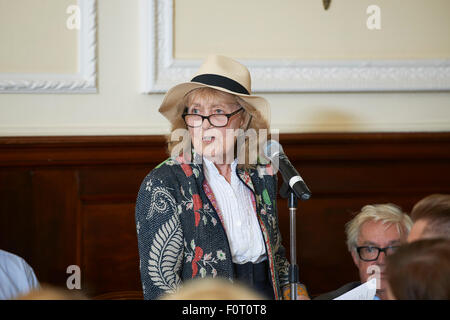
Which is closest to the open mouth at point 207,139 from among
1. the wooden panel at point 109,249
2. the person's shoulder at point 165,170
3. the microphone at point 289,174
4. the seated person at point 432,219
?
the person's shoulder at point 165,170

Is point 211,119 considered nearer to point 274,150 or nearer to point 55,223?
point 274,150

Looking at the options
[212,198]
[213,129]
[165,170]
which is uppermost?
[213,129]

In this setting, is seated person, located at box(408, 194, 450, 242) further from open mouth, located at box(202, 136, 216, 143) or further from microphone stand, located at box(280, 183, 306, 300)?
open mouth, located at box(202, 136, 216, 143)

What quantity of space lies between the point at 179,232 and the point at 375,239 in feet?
2.64

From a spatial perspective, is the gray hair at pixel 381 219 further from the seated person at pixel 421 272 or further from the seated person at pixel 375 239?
the seated person at pixel 421 272

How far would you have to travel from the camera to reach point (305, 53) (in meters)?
2.87

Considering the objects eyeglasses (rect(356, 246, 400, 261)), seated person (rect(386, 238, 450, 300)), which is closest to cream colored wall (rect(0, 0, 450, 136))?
eyeglasses (rect(356, 246, 400, 261))

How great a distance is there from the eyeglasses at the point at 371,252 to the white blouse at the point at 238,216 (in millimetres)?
424

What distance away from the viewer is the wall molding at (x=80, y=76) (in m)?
2.66

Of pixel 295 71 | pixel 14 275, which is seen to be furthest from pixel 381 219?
Result: pixel 14 275

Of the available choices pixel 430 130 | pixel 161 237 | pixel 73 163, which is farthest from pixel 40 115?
pixel 430 130

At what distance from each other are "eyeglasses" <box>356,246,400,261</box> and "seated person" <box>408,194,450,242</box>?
33.8 inches

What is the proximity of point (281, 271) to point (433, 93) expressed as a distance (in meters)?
1.30

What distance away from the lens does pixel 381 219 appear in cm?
235
